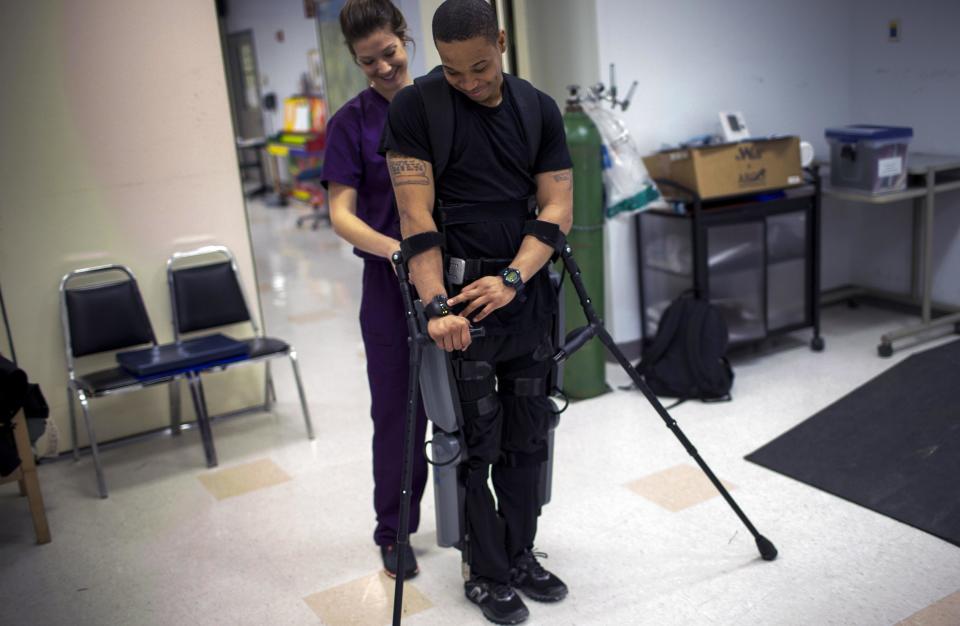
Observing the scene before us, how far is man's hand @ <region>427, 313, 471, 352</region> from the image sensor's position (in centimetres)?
194

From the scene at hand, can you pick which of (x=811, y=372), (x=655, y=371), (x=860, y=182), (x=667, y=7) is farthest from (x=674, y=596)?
(x=667, y=7)

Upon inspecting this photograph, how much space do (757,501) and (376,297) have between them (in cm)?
132

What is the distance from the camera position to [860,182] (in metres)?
3.94

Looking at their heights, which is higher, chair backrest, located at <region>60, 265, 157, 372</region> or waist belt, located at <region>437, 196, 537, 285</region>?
waist belt, located at <region>437, 196, 537, 285</region>

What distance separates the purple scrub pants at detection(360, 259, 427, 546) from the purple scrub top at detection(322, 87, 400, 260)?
10 cm

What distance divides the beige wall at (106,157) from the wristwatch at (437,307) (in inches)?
80.4

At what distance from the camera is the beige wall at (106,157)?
335 centimetres

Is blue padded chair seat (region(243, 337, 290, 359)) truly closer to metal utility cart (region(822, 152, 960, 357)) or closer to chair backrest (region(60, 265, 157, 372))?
chair backrest (region(60, 265, 157, 372))

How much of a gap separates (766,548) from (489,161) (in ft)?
4.19

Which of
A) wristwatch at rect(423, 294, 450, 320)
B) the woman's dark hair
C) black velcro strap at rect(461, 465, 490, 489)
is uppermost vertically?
the woman's dark hair

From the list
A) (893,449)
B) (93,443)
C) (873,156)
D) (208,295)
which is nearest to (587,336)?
(893,449)

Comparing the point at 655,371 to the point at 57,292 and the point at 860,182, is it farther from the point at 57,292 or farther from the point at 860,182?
the point at 57,292

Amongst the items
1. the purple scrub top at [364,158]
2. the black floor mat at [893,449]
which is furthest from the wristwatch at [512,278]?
the black floor mat at [893,449]

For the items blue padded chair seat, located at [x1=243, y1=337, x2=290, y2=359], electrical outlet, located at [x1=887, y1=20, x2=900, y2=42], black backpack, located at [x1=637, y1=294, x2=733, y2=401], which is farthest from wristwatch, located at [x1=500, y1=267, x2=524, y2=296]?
electrical outlet, located at [x1=887, y1=20, x2=900, y2=42]
